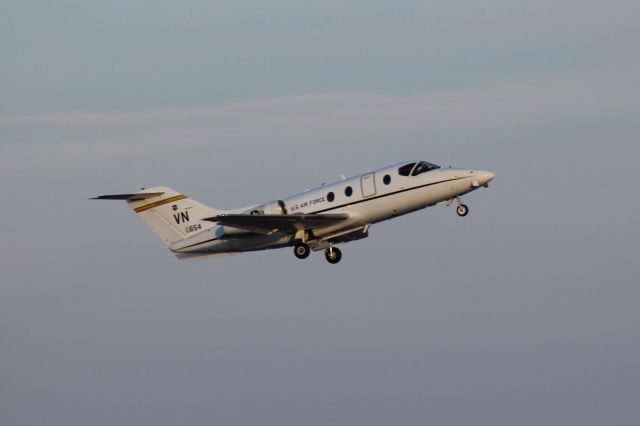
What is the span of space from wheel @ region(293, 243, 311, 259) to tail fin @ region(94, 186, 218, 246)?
5.05m

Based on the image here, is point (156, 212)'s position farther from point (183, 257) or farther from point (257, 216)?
point (257, 216)

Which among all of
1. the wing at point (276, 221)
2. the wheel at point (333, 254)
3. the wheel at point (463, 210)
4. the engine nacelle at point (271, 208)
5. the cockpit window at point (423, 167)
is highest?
the cockpit window at point (423, 167)

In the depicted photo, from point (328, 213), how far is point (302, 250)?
229 cm

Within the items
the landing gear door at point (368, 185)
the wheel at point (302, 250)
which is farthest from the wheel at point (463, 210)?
the wheel at point (302, 250)

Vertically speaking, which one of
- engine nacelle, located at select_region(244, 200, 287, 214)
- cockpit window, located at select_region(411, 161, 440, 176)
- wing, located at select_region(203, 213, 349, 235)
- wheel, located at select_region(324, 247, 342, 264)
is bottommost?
wheel, located at select_region(324, 247, 342, 264)

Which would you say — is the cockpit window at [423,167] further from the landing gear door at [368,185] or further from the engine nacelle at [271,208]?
the engine nacelle at [271,208]

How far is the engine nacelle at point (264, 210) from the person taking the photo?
51.9 metres

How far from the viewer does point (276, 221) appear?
164 feet

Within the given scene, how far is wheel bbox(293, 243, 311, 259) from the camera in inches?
2037

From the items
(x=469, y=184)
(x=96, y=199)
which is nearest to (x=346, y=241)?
(x=469, y=184)

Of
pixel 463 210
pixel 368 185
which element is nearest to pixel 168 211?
pixel 368 185

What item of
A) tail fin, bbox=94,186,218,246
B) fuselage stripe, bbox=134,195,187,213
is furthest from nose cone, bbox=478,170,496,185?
fuselage stripe, bbox=134,195,187,213

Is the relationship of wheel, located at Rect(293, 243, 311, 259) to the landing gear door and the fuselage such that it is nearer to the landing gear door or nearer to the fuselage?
the fuselage

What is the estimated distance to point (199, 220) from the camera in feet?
180
